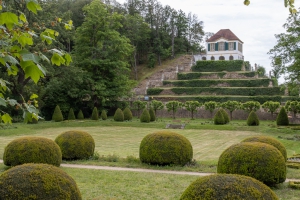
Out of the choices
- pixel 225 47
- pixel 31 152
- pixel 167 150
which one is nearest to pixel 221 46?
pixel 225 47

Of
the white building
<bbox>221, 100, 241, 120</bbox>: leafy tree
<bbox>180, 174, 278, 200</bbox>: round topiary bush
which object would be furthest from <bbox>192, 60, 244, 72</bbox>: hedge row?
<bbox>180, 174, 278, 200</bbox>: round topiary bush

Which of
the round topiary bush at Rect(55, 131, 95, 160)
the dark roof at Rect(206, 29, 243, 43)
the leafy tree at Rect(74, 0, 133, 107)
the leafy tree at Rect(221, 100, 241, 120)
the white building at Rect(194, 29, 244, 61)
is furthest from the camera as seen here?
the dark roof at Rect(206, 29, 243, 43)

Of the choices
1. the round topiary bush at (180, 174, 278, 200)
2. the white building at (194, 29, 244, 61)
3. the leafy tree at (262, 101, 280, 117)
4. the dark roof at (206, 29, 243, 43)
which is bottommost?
the round topiary bush at (180, 174, 278, 200)

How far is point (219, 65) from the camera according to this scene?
60062 mm

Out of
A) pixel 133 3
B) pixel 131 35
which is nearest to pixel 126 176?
pixel 131 35

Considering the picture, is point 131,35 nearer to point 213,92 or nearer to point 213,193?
point 213,92

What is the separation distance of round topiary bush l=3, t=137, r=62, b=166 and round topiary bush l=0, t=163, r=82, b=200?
18.4ft

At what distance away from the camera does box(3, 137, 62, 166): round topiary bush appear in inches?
444

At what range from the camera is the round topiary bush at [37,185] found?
5547 millimetres

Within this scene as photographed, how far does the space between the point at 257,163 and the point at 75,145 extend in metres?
7.70

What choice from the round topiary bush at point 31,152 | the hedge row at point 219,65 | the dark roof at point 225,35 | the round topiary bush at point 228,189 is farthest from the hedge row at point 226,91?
the round topiary bush at point 228,189

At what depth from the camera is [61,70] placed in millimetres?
37500

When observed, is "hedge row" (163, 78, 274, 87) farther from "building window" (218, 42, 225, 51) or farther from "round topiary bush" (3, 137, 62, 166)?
"round topiary bush" (3, 137, 62, 166)

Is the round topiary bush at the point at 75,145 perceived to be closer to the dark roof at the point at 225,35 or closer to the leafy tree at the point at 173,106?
the leafy tree at the point at 173,106
